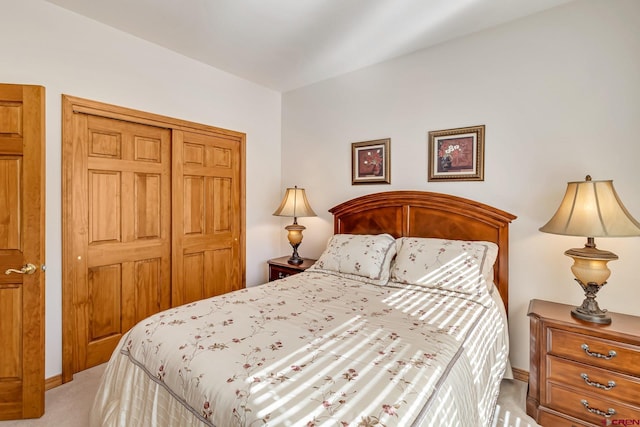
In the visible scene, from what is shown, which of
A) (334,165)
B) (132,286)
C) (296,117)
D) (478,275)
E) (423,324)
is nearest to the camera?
(423,324)

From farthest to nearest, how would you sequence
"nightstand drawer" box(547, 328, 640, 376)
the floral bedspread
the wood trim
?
the wood trim < "nightstand drawer" box(547, 328, 640, 376) < the floral bedspread

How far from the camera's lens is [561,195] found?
7.06ft

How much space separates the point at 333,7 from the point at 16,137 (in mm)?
2208

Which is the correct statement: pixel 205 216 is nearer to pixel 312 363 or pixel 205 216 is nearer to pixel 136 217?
pixel 136 217

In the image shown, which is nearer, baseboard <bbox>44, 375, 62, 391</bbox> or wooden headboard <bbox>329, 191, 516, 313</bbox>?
baseboard <bbox>44, 375, 62, 391</bbox>

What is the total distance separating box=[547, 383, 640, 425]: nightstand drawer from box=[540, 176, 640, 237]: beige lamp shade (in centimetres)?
90

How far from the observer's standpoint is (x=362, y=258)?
8.20 feet

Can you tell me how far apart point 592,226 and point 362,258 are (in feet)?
4.76

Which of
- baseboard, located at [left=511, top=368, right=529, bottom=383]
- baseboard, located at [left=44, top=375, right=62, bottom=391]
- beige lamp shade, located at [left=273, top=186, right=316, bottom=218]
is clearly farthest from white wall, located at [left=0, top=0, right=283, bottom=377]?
baseboard, located at [left=511, top=368, right=529, bottom=383]

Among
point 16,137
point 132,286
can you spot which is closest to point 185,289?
point 132,286

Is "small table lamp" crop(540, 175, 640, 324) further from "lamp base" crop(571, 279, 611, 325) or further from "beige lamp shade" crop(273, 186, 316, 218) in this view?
"beige lamp shade" crop(273, 186, 316, 218)

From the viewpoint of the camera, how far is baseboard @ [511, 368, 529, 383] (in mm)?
2275

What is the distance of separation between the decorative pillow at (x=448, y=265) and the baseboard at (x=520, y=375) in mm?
725

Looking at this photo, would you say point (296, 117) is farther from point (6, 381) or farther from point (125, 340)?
point (6, 381)
